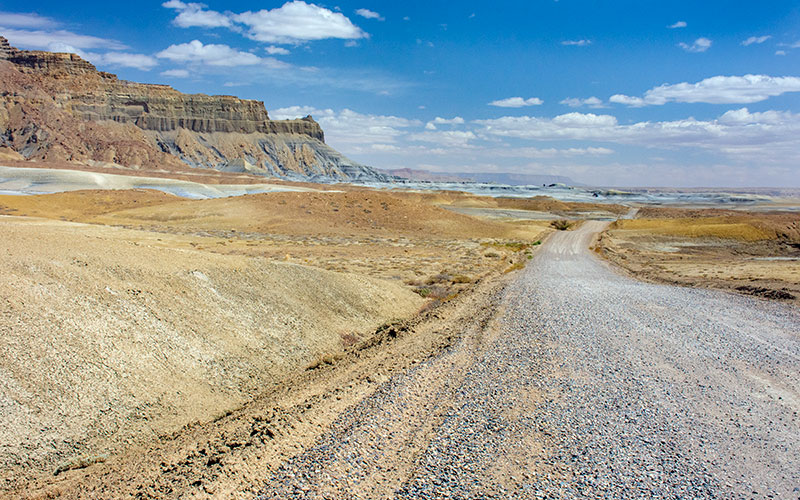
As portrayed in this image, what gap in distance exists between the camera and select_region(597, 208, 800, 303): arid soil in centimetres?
2286

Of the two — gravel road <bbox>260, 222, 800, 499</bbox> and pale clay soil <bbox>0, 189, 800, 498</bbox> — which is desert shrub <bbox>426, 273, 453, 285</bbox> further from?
gravel road <bbox>260, 222, 800, 499</bbox>

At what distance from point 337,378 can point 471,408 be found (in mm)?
2622

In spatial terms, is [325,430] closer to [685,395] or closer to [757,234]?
[685,395]

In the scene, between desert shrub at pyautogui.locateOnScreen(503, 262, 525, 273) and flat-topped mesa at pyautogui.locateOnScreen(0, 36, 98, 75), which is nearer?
desert shrub at pyautogui.locateOnScreen(503, 262, 525, 273)

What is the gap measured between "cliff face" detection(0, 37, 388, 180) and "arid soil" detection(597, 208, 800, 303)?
417 feet

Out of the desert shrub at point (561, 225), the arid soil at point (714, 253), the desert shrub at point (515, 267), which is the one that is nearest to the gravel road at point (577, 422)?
the arid soil at point (714, 253)

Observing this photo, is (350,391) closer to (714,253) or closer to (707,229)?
(714,253)

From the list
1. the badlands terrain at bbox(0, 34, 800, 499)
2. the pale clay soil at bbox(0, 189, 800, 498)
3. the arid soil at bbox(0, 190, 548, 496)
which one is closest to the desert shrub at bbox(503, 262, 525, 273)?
→ the badlands terrain at bbox(0, 34, 800, 499)

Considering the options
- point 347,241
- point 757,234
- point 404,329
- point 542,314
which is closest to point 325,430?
point 404,329

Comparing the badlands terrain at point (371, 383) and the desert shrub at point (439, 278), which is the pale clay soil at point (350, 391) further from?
the desert shrub at point (439, 278)

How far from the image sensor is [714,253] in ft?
128

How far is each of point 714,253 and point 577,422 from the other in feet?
125

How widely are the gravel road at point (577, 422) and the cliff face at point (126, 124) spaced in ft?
483

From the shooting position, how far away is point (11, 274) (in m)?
8.38
